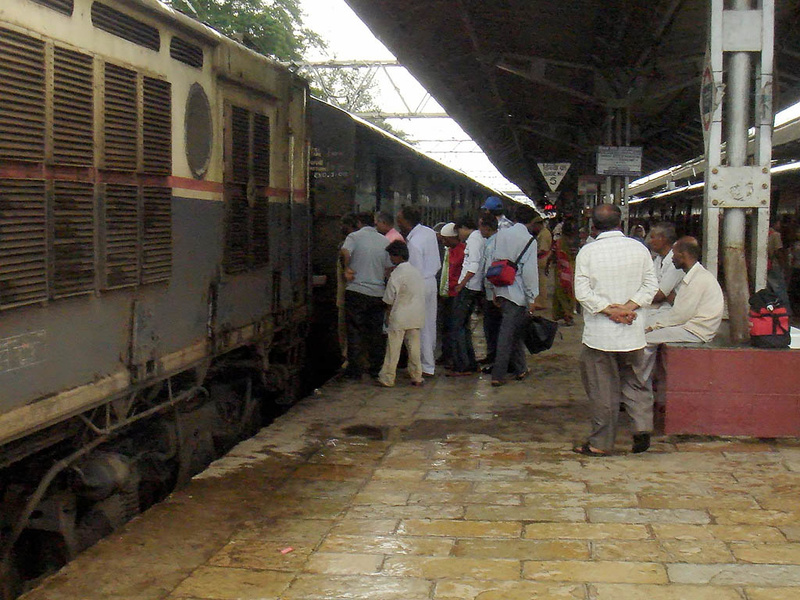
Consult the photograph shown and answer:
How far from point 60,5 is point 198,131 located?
5.81ft

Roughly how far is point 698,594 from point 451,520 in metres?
1.40

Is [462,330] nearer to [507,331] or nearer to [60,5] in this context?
[507,331]

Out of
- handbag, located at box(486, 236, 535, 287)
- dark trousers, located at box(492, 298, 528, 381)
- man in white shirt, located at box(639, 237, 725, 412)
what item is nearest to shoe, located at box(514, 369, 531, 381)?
dark trousers, located at box(492, 298, 528, 381)

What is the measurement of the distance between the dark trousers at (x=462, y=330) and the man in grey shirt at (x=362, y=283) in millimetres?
752

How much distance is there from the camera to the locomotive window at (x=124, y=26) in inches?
182

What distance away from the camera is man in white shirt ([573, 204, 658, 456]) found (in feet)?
20.5

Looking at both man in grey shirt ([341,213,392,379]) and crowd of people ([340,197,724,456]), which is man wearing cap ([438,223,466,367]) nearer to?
crowd of people ([340,197,724,456])

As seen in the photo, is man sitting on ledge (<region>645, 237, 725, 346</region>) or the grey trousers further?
man sitting on ledge (<region>645, 237, 725, 346</region>)

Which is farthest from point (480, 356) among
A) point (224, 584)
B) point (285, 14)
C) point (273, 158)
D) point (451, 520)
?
point (285, 14)

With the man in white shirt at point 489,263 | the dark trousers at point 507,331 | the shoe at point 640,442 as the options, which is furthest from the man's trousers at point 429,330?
the shoe at point 640,442

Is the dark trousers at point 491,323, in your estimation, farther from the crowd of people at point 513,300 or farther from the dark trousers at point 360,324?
→ the dark trousers at point 360,324

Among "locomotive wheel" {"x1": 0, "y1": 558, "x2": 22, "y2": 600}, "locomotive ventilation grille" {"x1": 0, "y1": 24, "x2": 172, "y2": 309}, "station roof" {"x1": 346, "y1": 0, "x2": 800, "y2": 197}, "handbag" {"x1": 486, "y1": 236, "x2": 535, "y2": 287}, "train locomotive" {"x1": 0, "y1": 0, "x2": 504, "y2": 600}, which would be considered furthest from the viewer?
"station roof" {"x1": 346, "y1": 0, "x2": 800, "y2": 197}

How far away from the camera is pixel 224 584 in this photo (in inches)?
164

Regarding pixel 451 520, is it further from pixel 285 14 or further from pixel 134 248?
pixel 285 14
